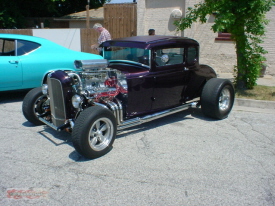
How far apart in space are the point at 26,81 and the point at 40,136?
237cm

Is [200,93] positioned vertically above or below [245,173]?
above

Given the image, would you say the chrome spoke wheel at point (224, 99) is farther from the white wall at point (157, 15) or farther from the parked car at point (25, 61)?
the white wall at point (157, 15)

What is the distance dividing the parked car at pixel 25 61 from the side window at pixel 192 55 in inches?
116

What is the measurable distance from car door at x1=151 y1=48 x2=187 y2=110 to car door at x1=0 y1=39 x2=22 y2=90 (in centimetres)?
329

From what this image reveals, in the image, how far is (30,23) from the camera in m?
20.3

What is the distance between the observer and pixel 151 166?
4.12 metres

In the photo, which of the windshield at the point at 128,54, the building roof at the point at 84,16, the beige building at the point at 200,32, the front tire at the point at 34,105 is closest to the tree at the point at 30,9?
the building roof at the point at 84,16

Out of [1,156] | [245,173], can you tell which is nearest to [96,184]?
[1,156]

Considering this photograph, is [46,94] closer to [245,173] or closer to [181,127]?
[181,127]

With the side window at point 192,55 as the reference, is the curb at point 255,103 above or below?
below

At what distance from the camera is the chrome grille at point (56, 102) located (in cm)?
465

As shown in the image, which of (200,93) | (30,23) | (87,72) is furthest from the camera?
(30,23)

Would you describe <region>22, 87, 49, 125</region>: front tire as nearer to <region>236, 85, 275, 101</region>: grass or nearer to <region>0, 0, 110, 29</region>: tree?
<region>236, 85, 275, 101</region>: grass

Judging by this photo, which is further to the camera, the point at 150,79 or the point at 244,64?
the point at 244,64
